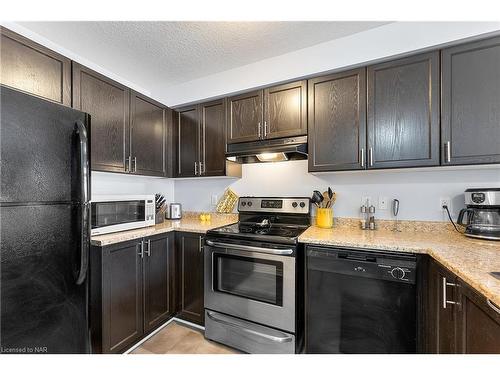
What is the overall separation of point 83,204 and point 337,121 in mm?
1784

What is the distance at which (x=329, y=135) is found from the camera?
181cm

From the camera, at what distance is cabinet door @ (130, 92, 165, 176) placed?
208cm

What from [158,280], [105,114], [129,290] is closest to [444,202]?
[158,280]

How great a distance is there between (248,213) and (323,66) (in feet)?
5.02

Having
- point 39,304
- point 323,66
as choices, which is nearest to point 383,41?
point 323,66

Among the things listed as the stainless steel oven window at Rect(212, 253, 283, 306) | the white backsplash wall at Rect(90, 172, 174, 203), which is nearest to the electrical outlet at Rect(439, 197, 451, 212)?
the stainless steel oven window at Rect(212, 253, 283, 306)

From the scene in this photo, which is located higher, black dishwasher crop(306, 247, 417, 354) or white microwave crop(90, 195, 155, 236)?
white microwave crop(90, 195, 155, 236)

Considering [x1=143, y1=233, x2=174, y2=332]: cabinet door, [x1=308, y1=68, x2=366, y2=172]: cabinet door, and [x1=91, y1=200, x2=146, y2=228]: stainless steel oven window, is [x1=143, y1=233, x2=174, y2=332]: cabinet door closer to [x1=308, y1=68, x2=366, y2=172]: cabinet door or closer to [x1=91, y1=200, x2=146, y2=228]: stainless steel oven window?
[x1=91, y1=200, x2=146, y2=228]: stainless steel oven window

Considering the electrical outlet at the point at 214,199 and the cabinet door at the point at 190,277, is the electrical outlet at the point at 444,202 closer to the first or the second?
the cabinet door at the point at 190,277

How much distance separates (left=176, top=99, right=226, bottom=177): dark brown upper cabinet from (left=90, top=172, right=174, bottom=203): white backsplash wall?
1.29 ft

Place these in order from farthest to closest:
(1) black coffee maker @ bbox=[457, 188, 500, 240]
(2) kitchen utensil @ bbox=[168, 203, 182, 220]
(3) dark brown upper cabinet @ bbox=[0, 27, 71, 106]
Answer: (2) kitchen utensil @ bbox=[168, 203, 182, 220] < (1) black coffee maker @ bbox=[457, 188, 500, 240] < (3) dark brown upper cabinet @ bbox=[0, 27, 71, 106]

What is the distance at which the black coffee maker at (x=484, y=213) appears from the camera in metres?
1.38

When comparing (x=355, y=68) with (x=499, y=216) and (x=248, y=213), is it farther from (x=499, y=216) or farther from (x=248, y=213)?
(x=248, y=213)

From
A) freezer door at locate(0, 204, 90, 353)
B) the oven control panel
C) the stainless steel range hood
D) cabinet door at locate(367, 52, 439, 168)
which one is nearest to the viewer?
freezer door at locate(0, 204, 90, 353)
